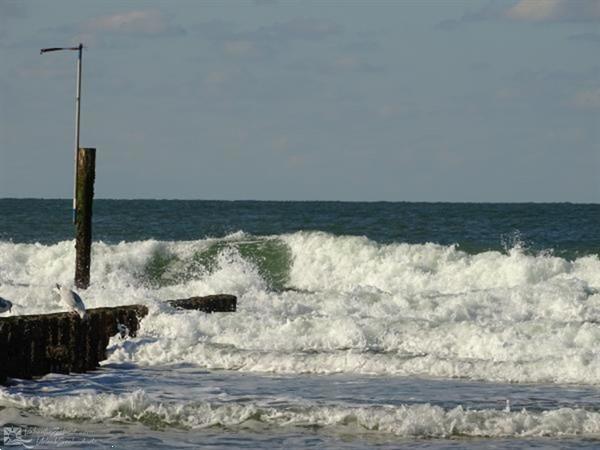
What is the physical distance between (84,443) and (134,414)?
49.3 inches

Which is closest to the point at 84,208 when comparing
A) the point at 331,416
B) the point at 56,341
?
the point at 56,341

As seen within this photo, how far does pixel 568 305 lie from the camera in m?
23.7

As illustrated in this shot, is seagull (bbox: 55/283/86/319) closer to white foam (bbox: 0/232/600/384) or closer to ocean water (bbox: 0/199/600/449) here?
ocean water (bbox: 0/199/600/449)

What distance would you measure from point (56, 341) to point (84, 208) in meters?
6.96

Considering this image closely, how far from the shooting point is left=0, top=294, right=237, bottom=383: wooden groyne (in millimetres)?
15547

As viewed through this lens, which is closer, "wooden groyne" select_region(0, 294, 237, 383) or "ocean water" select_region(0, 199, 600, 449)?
"ocean water" select_region(0, 199, 600, 449)

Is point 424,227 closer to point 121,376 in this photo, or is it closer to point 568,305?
point 568,305

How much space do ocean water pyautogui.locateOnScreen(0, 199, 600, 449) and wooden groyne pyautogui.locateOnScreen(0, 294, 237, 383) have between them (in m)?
0.20

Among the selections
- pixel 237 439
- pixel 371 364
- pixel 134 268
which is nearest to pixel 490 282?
pixel 134 268

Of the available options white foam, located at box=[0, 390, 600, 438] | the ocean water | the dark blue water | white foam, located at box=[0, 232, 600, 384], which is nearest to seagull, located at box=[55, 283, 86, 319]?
the ocean water

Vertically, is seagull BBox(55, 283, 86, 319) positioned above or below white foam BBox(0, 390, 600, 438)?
above

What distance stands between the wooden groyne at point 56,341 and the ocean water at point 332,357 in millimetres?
205

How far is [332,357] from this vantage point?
56.7ft

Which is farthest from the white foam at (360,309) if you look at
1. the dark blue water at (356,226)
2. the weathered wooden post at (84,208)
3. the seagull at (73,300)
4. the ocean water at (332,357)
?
the dark blue water at (356,226)
